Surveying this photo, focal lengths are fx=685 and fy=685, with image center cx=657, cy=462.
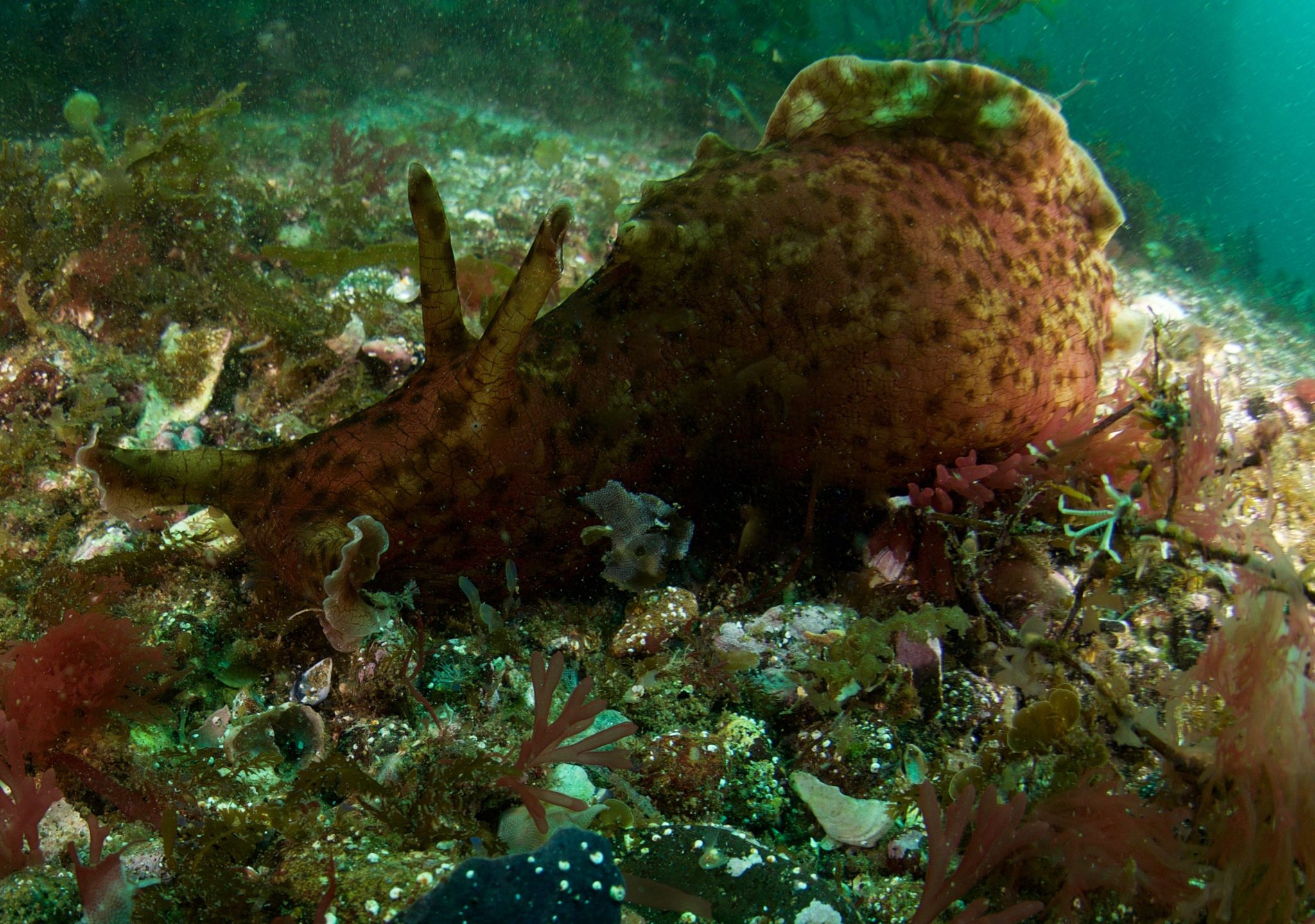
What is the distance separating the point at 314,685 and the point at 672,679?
129 cm

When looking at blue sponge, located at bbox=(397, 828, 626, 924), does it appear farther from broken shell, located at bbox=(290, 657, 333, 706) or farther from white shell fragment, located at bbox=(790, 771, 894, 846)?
broken shell, located at bbox=(290, 657, 333, 706)

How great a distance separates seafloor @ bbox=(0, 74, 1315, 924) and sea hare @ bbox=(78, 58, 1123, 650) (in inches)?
12.1

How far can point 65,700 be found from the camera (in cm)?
215

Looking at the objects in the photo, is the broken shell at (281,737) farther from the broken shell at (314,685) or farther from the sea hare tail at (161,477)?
the sea hare tail at (161,477)

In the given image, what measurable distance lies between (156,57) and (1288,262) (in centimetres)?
3208

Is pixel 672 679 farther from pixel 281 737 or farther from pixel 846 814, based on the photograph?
pixel 281 737

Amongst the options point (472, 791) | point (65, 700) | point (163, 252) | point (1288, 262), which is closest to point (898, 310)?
point (472, 791)

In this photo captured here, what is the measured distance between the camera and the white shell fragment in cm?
197

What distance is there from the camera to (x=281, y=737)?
2299 mm

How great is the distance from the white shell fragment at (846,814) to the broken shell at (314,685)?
5.47 feet

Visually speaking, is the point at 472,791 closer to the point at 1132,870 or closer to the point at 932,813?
the point at 932,813

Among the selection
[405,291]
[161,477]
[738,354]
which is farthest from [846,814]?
[405,291]

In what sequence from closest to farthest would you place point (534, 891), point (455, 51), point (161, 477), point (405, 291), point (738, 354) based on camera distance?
point (534, 891)
point (161, 477)
point (738, 354)
point (405, 291)
point (455, 51)

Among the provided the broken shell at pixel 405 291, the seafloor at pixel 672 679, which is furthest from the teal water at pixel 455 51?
the seafloor at pixel 672 679
